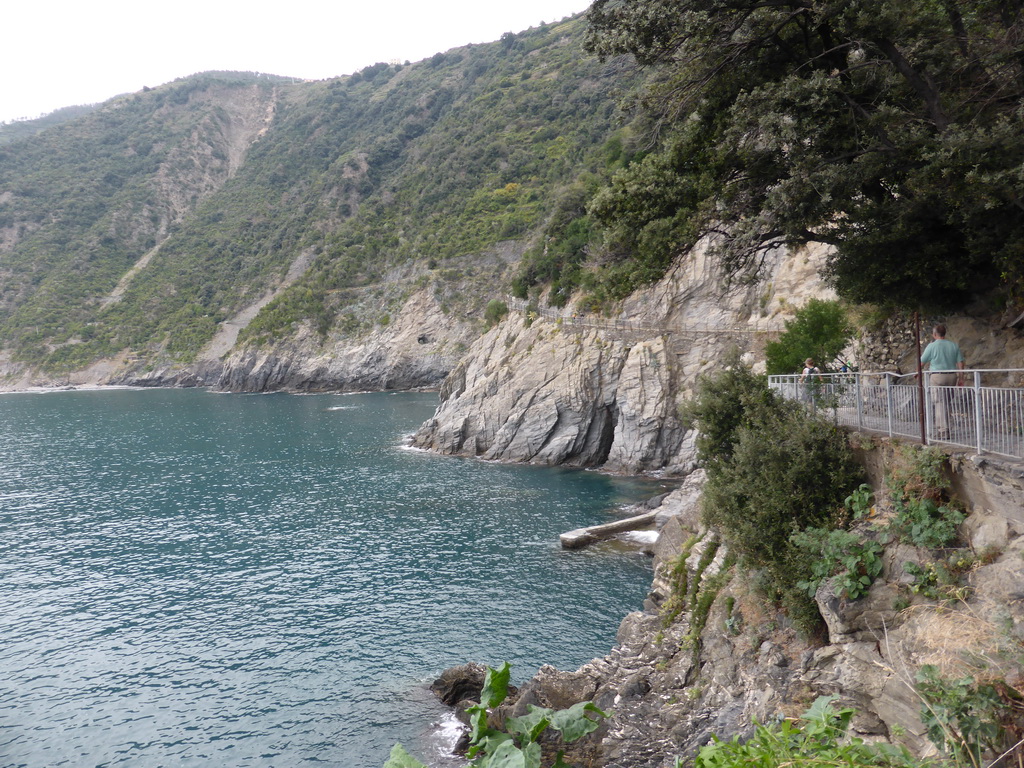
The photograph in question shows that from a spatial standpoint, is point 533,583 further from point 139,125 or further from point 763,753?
point 139,125

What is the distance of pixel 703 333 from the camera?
4600 cm

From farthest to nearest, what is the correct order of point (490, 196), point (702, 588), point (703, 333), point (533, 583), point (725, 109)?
1. point (490, 196)
2. point (703, 333)
3. point (533, 583)
4. point (702, 588)
5. point (725, 109)

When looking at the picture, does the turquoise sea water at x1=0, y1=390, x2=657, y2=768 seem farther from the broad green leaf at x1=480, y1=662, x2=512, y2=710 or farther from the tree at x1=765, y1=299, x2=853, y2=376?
the broad green leaf at x1=480, y1=662, x2=512, y2=710

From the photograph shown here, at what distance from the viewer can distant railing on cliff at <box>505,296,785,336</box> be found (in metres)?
43.8

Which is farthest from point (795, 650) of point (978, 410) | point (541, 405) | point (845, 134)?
point (541, 405)

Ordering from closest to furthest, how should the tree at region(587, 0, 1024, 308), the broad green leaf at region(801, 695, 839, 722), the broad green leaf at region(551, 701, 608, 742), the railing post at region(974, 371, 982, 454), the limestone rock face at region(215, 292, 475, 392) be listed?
the broad green leaf at region(551, 701, 608, 742)
the broad green leaf at region(801, 695, 839, 722)
the railing post at region(974, 371, 982, 454)
the tree at region(587, 0, 1024, 308)
the limestone rock face at region(215, 292, 475, 392)

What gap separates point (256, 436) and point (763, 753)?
6403 cm

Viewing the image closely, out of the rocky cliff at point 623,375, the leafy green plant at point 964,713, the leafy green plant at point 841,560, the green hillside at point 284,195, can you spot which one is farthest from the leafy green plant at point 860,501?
the green hillside at point 284,195

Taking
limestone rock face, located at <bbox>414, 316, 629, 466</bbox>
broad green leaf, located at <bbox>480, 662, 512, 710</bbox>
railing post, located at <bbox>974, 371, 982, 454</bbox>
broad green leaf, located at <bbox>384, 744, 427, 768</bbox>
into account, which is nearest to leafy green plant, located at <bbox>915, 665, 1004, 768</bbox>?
broad green leaf, located at <bbox>480, 662, 512, 710</bbox>

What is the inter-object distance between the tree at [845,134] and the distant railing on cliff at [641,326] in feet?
94.5

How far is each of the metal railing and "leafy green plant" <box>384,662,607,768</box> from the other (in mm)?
7611

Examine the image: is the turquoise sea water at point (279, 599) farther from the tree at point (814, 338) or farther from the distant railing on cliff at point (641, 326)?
the distant railing on cliff at point (641, 326)

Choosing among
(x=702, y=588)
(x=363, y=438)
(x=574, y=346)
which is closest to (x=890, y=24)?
(x=702, y=588)

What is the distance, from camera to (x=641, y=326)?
49.0 meters
